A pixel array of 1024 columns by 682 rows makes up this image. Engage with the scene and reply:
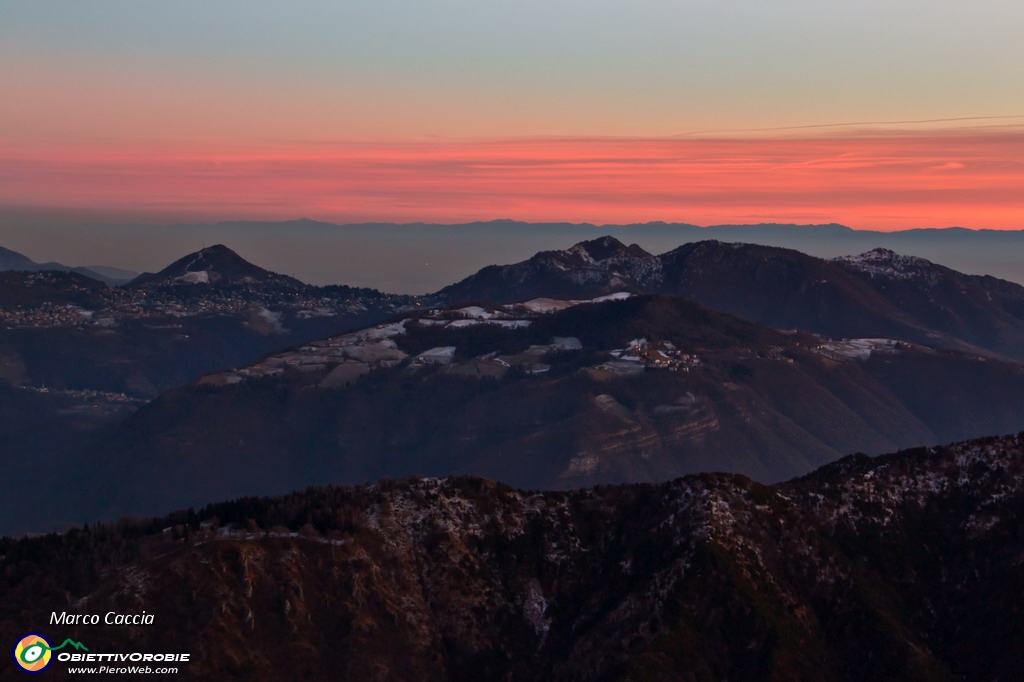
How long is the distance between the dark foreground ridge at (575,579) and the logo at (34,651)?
1.25m

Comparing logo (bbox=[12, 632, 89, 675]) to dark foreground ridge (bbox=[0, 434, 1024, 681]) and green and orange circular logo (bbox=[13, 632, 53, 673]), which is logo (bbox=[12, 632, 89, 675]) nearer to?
green and orange circular logo (bbox=[13, 632, 53, 673])

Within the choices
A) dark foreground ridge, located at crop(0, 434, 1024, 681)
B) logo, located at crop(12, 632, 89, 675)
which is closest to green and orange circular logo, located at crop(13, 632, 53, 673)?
logo, located at crop(12, 632, 89, 675)

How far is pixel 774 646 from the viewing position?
118625 mm

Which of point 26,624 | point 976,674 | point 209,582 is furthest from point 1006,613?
point 26,624

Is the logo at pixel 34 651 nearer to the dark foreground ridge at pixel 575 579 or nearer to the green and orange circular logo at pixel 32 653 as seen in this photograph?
the green and orange circular logo at pixel 32 653

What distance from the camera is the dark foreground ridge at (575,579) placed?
11756 centimetres

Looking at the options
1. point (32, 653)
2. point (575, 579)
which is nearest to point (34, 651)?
point (32, 653)

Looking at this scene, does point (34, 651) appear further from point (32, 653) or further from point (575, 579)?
point (575, 579)

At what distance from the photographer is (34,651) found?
111 meters

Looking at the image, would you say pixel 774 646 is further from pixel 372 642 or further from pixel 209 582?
pixel 209 582

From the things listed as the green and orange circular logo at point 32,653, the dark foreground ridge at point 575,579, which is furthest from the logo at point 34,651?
the dark foreground ridge at point 575,579

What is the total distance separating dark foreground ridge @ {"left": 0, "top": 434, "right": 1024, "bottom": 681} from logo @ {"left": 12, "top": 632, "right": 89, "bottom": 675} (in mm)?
1253

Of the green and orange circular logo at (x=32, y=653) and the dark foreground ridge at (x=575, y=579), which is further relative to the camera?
the dark foreground ridge at (x=575, y=579)

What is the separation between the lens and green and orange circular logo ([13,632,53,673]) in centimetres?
10944
